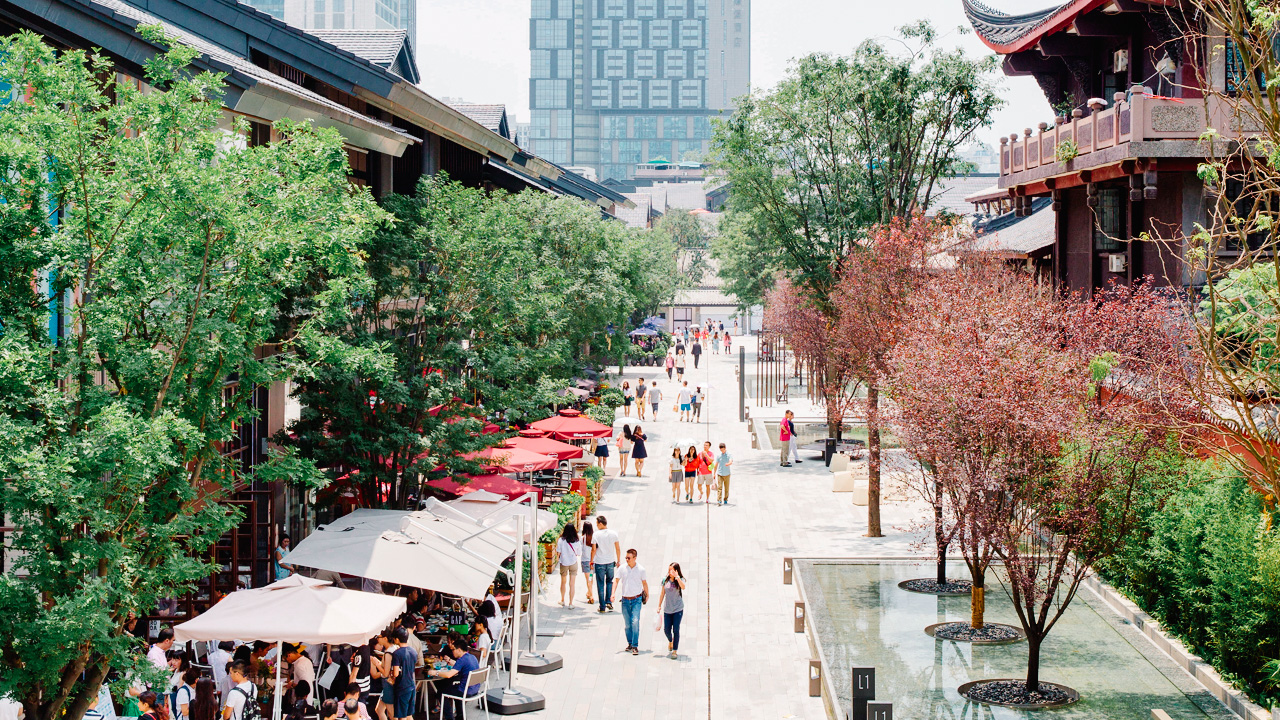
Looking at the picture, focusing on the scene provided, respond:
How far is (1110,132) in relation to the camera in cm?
2294

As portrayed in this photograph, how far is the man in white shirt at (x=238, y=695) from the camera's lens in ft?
38.3

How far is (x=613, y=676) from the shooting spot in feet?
50.2

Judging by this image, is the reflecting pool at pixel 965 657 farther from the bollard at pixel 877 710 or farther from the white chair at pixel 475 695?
the white chair at pixel 475 695

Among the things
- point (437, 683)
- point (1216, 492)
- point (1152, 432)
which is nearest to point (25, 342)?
point (437, 683)

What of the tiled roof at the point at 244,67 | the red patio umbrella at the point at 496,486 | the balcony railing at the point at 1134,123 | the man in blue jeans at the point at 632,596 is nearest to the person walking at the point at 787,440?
the balcony railing at the point at 1134,123

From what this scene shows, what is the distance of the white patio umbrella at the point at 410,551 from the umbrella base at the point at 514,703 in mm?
1353

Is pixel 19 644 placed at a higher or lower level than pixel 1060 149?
lower

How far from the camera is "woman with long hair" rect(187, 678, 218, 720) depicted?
486 inches

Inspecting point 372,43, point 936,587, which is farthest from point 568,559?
point 372,43

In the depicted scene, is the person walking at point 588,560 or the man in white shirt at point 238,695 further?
the person walking at point 588,560

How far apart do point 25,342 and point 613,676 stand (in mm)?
9155

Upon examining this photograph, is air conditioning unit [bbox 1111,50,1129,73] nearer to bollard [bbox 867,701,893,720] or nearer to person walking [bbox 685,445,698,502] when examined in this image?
person walking [bbox 685,445,698,502]

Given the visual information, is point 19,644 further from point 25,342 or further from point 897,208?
point 897,208

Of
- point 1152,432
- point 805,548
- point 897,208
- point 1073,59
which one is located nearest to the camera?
point 1152,432
